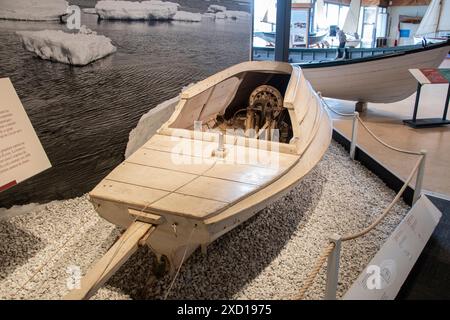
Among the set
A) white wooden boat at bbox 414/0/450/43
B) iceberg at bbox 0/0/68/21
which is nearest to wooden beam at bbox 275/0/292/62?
iceberg at bbox 0/0/68/21

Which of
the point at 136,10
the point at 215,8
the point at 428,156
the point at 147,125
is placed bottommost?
the point at 428,156

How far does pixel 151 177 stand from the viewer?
204 centimetres

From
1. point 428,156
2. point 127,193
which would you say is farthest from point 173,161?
point 428,156

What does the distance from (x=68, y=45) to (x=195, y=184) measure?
2055mm

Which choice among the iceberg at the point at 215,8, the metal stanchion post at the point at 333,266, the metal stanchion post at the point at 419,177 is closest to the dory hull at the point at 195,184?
the metal stanchion post at the point at 333,266

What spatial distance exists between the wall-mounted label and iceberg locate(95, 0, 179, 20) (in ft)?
5.17

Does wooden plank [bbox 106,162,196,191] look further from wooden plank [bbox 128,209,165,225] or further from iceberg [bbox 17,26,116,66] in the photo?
iceberg [bbox 17,26,116,66]

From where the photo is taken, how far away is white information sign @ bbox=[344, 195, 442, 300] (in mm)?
1797

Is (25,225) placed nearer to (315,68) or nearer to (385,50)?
(315,68)

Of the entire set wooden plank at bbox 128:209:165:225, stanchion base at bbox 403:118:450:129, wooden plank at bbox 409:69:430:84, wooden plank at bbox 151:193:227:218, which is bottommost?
stanchion base at bbox 403:118:450:129

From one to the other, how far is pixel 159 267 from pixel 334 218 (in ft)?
5.06

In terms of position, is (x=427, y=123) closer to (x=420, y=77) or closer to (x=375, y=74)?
(x=420, y=77)
